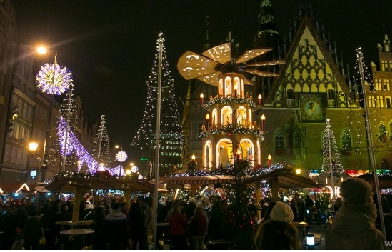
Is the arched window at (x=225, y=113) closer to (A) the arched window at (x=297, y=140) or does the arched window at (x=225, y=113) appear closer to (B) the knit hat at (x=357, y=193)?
(A) the arched window at (x=297, y=140)

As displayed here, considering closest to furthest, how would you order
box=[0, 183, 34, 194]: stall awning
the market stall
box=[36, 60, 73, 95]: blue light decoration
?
1. the market stall
2. box=[36, 60, 73, 95]: blue light decoration
3. box=[0, 183, 34, 194]: stall awning

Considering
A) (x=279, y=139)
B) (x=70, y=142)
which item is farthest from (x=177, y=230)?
(x=70, y=142)

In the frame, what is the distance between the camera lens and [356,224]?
359 centimetres

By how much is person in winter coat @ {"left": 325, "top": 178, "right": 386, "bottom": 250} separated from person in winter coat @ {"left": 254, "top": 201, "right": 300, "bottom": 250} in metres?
0.97

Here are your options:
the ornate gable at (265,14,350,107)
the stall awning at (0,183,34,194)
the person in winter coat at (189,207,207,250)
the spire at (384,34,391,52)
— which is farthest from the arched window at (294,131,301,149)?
the person in winter coat at (189,207,207,250)

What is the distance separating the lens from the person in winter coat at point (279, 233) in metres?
4.66

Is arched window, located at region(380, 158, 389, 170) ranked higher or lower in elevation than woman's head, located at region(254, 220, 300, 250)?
higher

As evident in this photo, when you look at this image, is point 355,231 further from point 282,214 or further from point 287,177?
point 287,177

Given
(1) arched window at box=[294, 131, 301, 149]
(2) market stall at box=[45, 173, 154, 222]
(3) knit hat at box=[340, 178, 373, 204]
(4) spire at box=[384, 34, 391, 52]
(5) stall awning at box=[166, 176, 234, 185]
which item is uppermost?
(4) spire at box=[384, 34, 391, 52]

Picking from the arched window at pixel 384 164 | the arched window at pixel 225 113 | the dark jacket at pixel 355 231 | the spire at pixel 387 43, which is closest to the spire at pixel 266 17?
the spire at pixel 387 43

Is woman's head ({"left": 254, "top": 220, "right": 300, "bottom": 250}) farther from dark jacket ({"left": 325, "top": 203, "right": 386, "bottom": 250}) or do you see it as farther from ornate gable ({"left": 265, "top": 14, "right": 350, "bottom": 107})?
ornate gable ({"left": 265, "top": 14, "right": 350, "bottom": 107})

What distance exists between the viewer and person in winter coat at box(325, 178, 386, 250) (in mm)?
3549

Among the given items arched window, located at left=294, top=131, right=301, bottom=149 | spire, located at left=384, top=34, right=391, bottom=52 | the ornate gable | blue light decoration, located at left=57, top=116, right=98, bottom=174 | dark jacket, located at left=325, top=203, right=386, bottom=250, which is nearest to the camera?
dark jacket, located at left=325, top=203, right=386, bottom=250

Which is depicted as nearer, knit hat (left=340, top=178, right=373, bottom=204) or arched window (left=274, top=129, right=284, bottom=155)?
knit hat (left=340, top=178, right=373, bottom=204)
